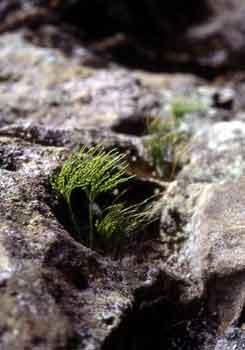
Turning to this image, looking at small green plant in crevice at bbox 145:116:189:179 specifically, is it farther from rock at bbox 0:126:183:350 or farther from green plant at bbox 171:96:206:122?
rock at bbox 0:126:183:350

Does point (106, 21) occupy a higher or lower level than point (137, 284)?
higher

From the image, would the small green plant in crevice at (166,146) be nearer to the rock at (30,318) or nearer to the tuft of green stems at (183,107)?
the tuft of green stems at (183,107)

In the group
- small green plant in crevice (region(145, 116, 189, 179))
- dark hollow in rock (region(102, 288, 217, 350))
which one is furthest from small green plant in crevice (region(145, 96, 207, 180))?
dark hollow in rock (region(102, 288, 217, 350))

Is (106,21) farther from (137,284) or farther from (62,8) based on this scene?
(137,284)

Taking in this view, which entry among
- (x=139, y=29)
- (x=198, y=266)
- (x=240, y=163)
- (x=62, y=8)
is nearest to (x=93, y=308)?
(x=198, y=266)

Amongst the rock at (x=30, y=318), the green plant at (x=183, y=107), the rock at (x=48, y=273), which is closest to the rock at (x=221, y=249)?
the rock at (x=48, y=273)

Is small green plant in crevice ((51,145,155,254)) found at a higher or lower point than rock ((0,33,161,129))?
lower

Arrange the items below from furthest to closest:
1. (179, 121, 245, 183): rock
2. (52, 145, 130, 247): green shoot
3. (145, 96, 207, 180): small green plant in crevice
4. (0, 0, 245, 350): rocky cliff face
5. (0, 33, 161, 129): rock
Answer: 1. (0, 33, 161, 129): rock
2. (145, 96, 207, 180): small green plant in crevice
3. (179, 121, 245, 183): rock
4. (52, 145, 130, 247): green shoot
5. (0, 0, 245, 350): rocky cliff face

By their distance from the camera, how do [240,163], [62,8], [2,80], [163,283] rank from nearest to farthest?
[163,283] → [240,163] → [2,80] → [62,8]
